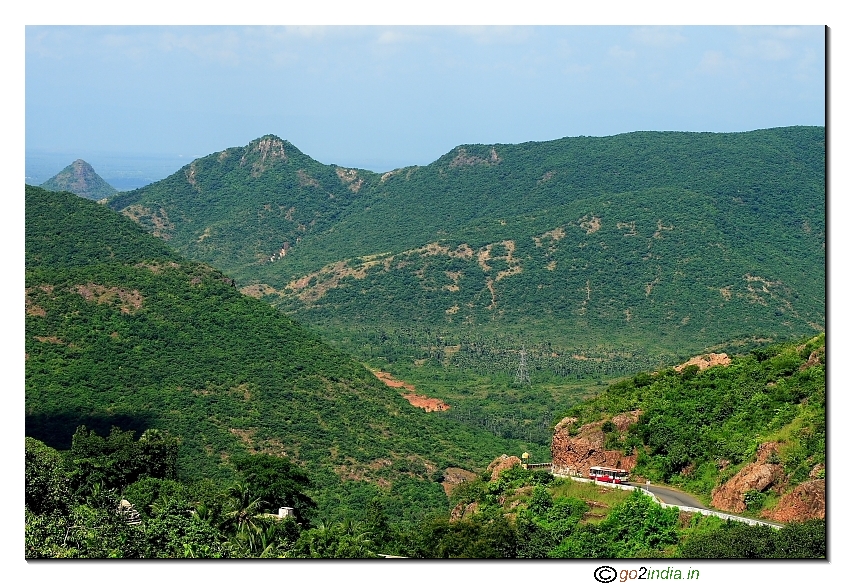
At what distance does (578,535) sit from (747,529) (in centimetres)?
433

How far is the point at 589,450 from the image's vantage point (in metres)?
39.0

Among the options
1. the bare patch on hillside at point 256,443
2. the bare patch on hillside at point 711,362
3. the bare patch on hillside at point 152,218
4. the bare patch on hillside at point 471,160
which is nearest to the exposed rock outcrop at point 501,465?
the bare patch on hillside at point 711,362

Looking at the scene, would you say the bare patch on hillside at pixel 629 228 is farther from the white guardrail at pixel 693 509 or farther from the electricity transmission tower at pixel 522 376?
the white guardrail at pixel 693 509

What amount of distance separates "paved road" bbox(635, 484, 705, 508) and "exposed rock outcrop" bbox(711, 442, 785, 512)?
21.0 inches

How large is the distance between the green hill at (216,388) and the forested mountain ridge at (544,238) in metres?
36.5

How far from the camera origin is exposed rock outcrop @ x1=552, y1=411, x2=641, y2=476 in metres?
38.4

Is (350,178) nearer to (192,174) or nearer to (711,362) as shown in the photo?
(192,174)

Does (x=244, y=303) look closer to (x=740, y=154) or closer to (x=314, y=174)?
(x=740, y=154)

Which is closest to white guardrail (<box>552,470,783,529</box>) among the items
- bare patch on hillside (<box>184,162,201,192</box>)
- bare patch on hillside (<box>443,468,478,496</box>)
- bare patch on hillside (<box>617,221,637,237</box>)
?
bare patch on hillside (<box>443,468,478,496</box>)

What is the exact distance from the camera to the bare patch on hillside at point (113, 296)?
61250 mm

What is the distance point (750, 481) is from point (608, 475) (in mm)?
5027

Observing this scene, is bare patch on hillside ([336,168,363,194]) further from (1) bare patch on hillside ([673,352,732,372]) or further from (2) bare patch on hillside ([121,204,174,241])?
(1) bare patch on hillside ([673,352,732,372])

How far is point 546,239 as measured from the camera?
116 meters

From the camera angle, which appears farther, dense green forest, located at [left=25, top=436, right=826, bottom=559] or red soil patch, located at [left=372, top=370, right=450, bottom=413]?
red soil patch, located at [left=372, top=370, right=450, bottom=413]
